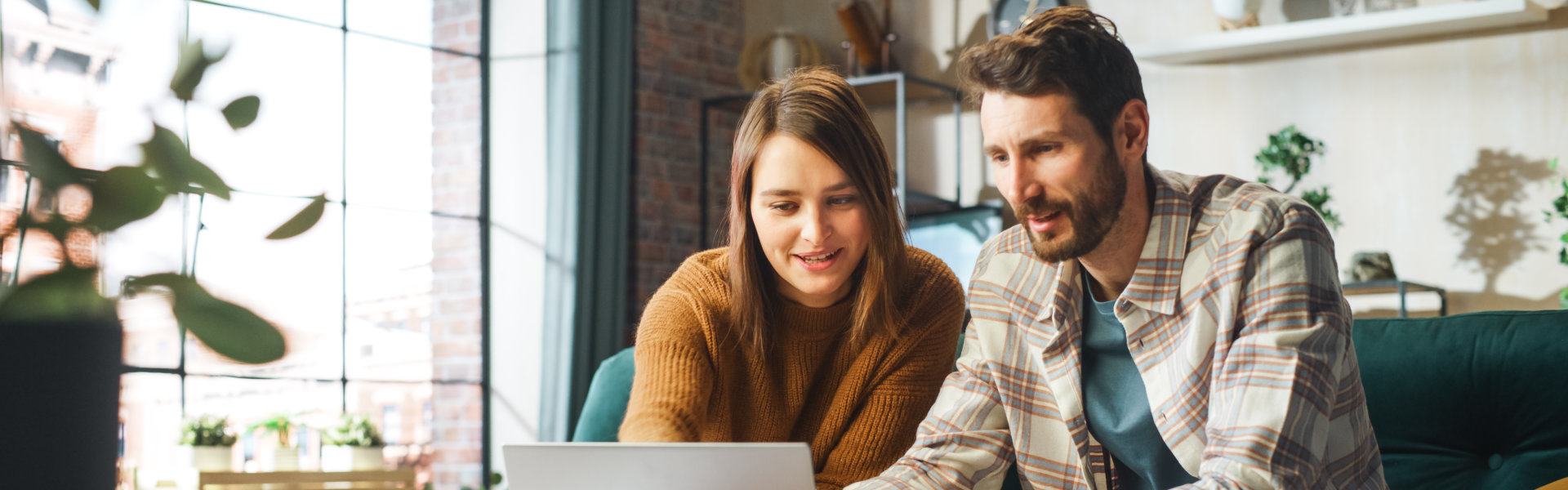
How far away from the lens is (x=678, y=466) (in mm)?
1091

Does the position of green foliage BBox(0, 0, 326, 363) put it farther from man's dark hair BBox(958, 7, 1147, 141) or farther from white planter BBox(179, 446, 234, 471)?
white planter BBox(179, 446, 234, 471)

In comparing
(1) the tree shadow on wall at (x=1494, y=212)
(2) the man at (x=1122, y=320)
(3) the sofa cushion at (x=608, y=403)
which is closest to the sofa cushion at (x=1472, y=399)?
(2) the man at (x=1122, y=320)

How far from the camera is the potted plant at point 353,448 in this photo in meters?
2.90

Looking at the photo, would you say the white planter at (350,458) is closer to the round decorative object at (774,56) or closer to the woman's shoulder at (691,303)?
the woman's shoulder at (691,303)

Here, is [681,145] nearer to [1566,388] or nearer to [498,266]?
[498,266]

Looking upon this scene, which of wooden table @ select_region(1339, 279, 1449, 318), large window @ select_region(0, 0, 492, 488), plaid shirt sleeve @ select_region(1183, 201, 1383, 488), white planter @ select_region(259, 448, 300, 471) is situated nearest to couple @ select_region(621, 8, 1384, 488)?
plaid shirt sleeve @ select_region(1183, 201, 1383, 488)

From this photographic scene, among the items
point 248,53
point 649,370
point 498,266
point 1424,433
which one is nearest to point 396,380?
point 498,266

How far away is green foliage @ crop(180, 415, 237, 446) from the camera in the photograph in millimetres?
→ 2654

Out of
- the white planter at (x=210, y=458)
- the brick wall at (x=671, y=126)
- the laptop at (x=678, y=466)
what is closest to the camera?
the laptop at (x=678, y=466)

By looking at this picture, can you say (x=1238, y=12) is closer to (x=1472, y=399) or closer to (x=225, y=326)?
(x=1472, y=399)

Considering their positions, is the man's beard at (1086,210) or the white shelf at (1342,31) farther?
the white shelf at (1342,31)

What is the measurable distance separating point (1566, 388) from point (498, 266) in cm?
303

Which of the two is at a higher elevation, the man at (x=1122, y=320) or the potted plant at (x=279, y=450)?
the man at (x=1122, y=320)

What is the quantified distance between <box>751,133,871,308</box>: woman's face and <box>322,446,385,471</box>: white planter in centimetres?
172
